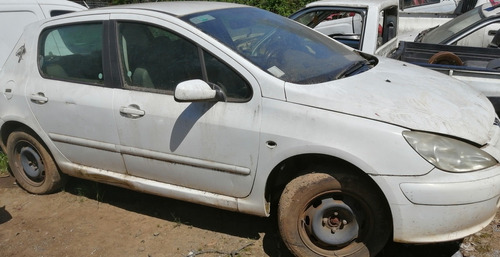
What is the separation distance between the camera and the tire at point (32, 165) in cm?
432

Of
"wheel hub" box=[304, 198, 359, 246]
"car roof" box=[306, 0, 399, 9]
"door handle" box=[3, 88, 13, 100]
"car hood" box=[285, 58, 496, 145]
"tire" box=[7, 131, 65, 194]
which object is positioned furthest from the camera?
"car roof" box=[306, 0, 399, 9]

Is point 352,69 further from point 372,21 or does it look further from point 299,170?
point 372,21

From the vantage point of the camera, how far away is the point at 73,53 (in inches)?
155

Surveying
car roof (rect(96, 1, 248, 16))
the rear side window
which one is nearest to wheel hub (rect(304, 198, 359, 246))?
car roof (rect(96, 1, 248, 16))

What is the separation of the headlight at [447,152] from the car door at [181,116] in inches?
38.1

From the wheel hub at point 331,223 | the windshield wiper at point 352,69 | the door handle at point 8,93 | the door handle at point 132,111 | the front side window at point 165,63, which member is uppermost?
the front side window at point 165,63

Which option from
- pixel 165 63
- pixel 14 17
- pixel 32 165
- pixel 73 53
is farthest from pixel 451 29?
pixel 14 17

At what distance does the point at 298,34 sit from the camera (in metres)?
3.87

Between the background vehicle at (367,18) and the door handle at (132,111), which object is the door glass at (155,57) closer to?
the door handle at (132,111)

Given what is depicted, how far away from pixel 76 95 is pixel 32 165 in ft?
3.87

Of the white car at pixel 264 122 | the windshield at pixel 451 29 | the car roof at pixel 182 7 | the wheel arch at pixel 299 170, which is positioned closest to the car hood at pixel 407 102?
the white car at pixel 264 122

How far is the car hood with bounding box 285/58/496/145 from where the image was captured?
9.25 feet

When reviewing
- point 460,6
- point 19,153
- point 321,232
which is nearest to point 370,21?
point 321,232

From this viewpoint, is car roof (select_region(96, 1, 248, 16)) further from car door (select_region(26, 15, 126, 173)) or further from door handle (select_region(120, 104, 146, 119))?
door handle (select_region(120, 104, 146, 119))
